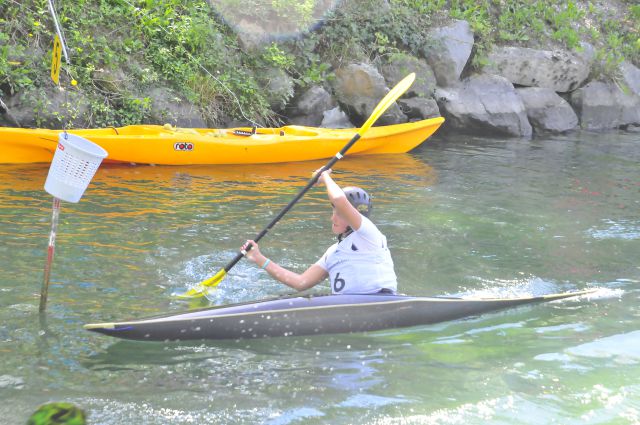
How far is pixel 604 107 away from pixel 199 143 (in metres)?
10.4

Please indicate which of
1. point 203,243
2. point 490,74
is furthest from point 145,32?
point 490,74

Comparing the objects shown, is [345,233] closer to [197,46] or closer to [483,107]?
[197,46]

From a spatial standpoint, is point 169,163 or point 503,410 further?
point 169,163

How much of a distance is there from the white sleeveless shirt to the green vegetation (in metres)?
6.14

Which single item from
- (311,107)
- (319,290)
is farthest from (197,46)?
(319,290)

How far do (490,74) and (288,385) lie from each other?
12.2 metres

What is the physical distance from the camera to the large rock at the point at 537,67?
50.9ft

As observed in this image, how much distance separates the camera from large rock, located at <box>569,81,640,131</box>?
53.6 ft

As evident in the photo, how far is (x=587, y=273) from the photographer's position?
6.28m

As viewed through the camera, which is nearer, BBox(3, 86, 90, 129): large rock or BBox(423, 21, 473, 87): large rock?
BBox(3, 86, 90, 129): large rock

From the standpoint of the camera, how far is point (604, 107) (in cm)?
1655

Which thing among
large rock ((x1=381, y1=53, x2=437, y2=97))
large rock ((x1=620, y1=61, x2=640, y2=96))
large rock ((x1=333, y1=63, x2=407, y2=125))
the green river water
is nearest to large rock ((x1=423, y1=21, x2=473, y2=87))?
large rock ((x1=381, y1=53, x2=437, y2=97))

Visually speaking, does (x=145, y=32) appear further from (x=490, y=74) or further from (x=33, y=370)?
(x=33, y=370)

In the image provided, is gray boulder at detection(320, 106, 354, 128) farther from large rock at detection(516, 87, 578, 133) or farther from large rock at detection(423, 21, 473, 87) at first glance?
large rock at detection(516, 87, 578, 133)
